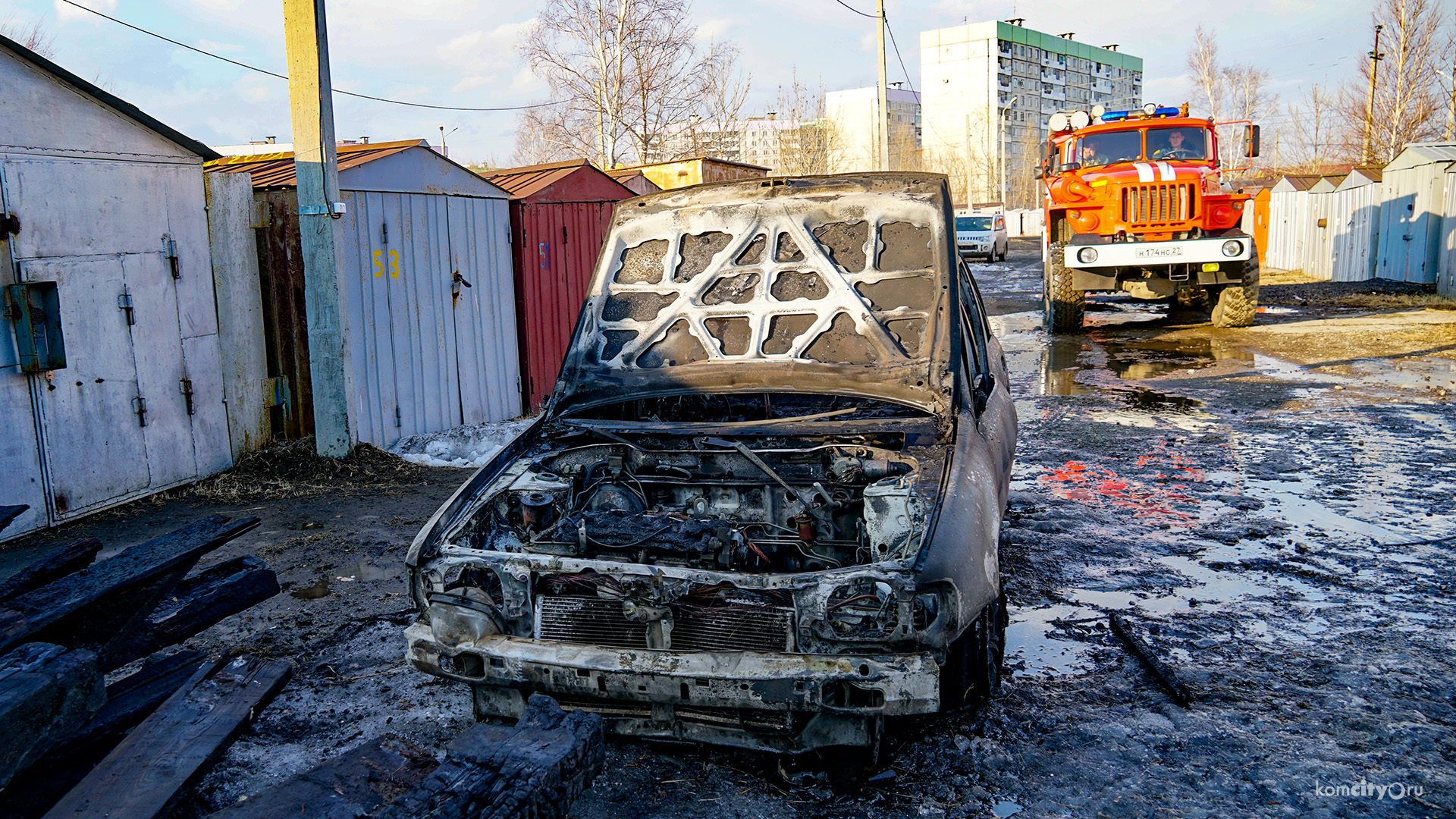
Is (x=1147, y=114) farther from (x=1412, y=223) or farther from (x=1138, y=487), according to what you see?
(x=1138, y=487)

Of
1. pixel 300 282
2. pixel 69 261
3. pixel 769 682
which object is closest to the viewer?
pixel 769 682

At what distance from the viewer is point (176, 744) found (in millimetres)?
2797

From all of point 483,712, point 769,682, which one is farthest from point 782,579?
point 483,712

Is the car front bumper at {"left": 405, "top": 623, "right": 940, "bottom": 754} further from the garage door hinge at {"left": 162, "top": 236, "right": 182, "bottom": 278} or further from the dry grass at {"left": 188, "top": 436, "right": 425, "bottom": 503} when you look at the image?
the garage door hinge at {"left": 162, "top": 236, "right": 182, "bottom": 278}

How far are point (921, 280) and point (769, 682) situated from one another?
6.98 ft

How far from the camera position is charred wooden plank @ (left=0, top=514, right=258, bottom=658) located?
267 cm

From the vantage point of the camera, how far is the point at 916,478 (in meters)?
3.34

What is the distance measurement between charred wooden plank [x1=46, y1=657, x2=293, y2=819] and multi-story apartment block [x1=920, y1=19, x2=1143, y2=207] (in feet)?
226

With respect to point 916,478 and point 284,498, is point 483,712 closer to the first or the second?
point 916,478

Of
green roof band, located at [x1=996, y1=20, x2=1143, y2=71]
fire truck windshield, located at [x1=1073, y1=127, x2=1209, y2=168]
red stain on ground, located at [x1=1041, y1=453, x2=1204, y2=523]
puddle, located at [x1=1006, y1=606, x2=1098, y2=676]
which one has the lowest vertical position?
puddle, located at [x1=1006, y1=606, x2=1098, y2=676]

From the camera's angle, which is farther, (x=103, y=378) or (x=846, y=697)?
(x=103, y=378)

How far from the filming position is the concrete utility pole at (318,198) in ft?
22.3

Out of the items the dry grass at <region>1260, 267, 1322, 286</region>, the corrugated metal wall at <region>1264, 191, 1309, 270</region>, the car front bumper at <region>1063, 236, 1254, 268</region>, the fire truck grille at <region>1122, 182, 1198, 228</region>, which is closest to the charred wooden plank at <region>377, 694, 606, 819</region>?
the car front bumper at <region>1063, 236, 1254, 268</region>

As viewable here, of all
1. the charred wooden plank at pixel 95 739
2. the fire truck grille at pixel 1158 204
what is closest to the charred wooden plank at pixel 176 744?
the charred wooden plank at pixel 95 739
